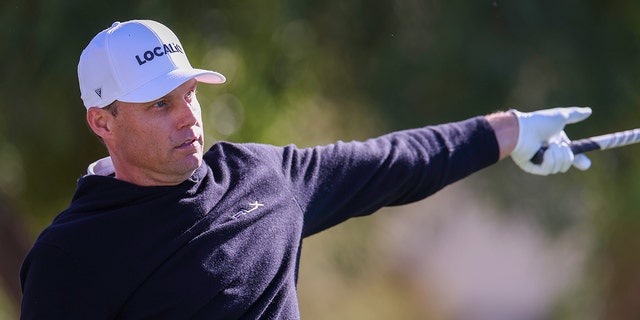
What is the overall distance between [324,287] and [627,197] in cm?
197

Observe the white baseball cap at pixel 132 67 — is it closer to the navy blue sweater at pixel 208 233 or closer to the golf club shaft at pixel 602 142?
the navy blue sweater at pixel 208 233

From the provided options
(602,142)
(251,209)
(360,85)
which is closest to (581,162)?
(602,142)

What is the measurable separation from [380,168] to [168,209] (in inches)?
29.9

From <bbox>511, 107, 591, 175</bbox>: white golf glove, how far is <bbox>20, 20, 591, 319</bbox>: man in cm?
56

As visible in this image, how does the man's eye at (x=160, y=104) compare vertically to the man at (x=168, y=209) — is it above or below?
above

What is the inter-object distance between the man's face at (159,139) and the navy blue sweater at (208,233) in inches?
2.4

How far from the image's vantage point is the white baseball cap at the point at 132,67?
2492 millimetres

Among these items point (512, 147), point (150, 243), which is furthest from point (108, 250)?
point (512, 147)

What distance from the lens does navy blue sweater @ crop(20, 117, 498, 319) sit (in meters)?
2.30

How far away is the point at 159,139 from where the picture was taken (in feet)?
8.23

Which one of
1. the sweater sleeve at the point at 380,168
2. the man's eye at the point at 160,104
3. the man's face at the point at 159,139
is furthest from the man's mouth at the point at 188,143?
the sweater sleeve at the point at 380,168

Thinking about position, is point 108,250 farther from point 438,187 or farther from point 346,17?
point 346,17

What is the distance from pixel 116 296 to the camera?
2.33m

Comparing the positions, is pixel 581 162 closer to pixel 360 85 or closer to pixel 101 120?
pixel 101 120
